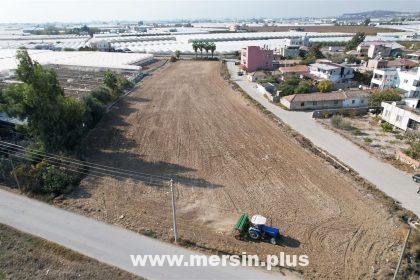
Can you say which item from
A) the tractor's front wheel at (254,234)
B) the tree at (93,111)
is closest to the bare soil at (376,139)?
the tractor's front wheel at (254,234)

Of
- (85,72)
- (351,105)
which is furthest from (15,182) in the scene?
(85,72)

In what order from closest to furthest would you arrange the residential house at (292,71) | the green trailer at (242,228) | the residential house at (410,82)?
the green trailer at (242,228) → the residential house at (410,82) → the residential house at (292,71)

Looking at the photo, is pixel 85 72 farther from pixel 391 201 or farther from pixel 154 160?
pixel 391 201

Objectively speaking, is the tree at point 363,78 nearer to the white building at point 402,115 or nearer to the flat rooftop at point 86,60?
the white building at point 402,115

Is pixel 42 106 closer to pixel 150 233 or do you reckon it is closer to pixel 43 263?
pixel 43 263

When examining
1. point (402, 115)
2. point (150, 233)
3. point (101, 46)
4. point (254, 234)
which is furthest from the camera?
point (101, 46)

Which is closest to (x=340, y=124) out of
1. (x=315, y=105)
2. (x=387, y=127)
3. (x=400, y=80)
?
(x=387, y=127)
